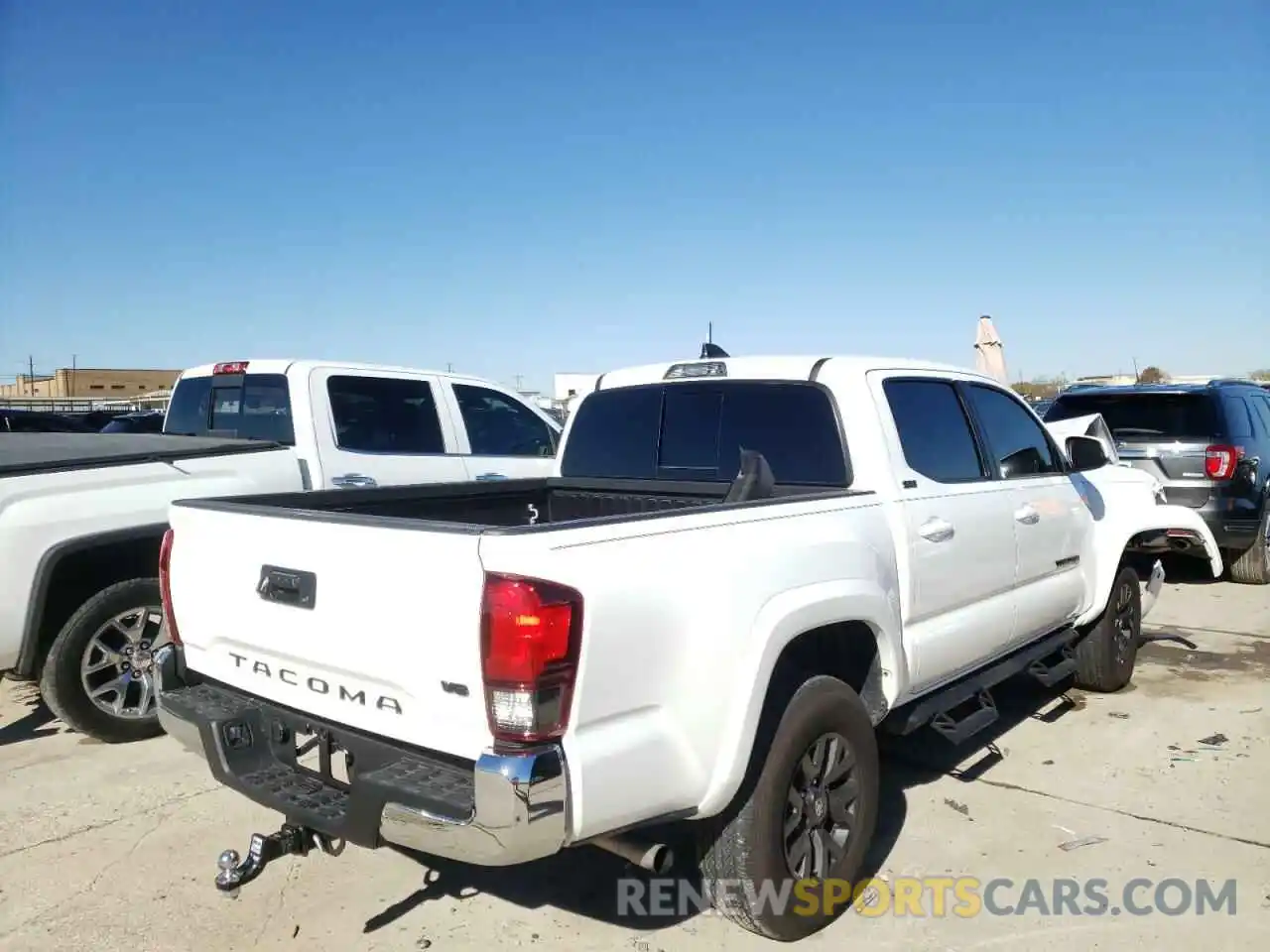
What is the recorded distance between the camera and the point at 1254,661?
20.6 feet

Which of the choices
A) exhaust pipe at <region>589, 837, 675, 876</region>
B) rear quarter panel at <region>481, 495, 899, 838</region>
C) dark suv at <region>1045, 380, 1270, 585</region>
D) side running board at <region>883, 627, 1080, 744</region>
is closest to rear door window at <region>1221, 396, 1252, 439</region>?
dark suv at <region>1045, 380, 1270, 585</region>

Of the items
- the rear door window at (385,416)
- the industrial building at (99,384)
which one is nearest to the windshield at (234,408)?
the rear door window at (385,416)

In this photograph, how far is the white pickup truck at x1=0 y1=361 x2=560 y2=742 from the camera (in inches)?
176

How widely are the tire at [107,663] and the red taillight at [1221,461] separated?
825 centimetres

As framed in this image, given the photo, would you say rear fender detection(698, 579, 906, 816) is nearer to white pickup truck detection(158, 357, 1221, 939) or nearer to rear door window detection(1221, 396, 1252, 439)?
white pickup truck detection(158, 357, 1221, 939)

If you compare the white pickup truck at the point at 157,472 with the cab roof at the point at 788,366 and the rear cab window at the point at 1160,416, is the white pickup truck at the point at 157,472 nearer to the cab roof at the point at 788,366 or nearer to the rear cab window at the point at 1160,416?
the cab roof at the point at 788,366

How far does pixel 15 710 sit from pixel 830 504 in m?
5.09

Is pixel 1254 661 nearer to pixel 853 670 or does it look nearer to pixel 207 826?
pixel 853 670

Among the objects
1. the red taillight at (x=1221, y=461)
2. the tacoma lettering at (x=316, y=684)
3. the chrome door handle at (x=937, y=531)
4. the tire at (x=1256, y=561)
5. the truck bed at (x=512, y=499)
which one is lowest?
the tire at (x=1256, y=561)

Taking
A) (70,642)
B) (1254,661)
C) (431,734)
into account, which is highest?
(431,734)

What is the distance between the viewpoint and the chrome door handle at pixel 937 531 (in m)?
3.58

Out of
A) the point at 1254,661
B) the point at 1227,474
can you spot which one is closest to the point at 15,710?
the point at 1254,661

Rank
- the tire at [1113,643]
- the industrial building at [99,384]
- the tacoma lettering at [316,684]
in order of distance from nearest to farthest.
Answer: the tacoma lettering at [316,684] < the tire at [1113,643] < the industrial building at [99,384]

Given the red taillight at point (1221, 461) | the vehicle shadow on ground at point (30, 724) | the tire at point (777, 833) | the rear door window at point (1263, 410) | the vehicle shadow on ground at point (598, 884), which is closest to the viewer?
the tire at point (777, 833)
